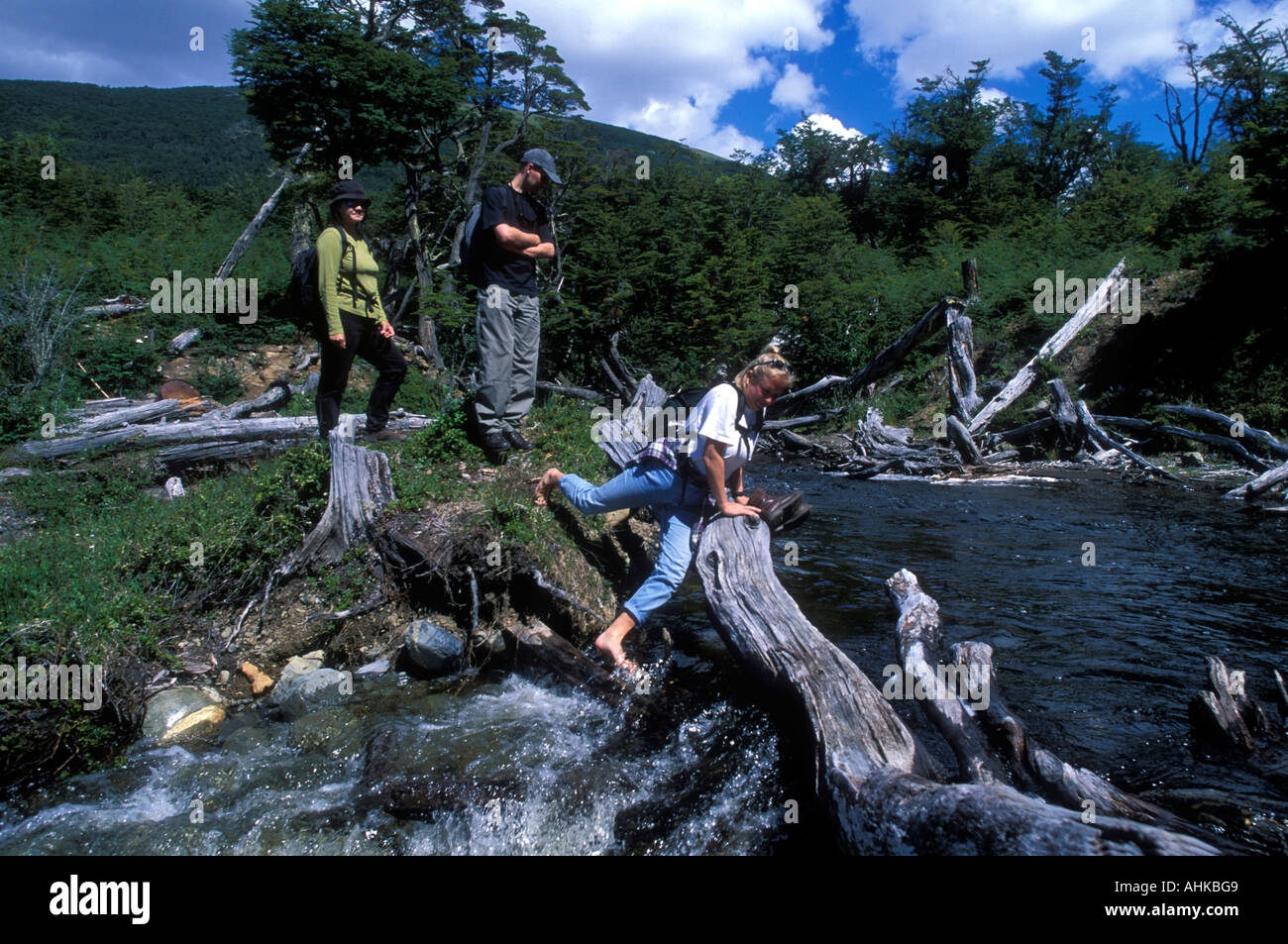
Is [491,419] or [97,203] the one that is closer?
[491,419]

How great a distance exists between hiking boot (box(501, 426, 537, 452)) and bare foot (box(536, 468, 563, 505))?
0.93 meters

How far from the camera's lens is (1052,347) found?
14.2 m

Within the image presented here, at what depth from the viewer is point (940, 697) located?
3.51 meters

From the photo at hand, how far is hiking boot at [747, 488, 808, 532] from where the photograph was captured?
18.8 feet

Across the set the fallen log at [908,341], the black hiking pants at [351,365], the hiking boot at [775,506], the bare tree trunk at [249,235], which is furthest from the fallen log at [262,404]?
the fallen log at [908,341]

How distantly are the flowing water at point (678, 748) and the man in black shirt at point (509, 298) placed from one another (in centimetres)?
227

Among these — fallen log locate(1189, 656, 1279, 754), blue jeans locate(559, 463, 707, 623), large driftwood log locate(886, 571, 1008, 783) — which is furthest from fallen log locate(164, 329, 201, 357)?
fallen log locate(1189, 656, 1279, 754)

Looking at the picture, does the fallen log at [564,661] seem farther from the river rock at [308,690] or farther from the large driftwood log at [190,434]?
the large driftwood log at [190,434]

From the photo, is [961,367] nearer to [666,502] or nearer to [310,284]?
[666,502]

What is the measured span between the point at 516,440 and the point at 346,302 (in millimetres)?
1801

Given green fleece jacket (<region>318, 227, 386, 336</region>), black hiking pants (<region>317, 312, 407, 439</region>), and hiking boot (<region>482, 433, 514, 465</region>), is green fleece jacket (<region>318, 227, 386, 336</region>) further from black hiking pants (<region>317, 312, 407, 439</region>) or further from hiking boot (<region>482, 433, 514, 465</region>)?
hiking boot (<region>482, 433, 514, 465</region>)
